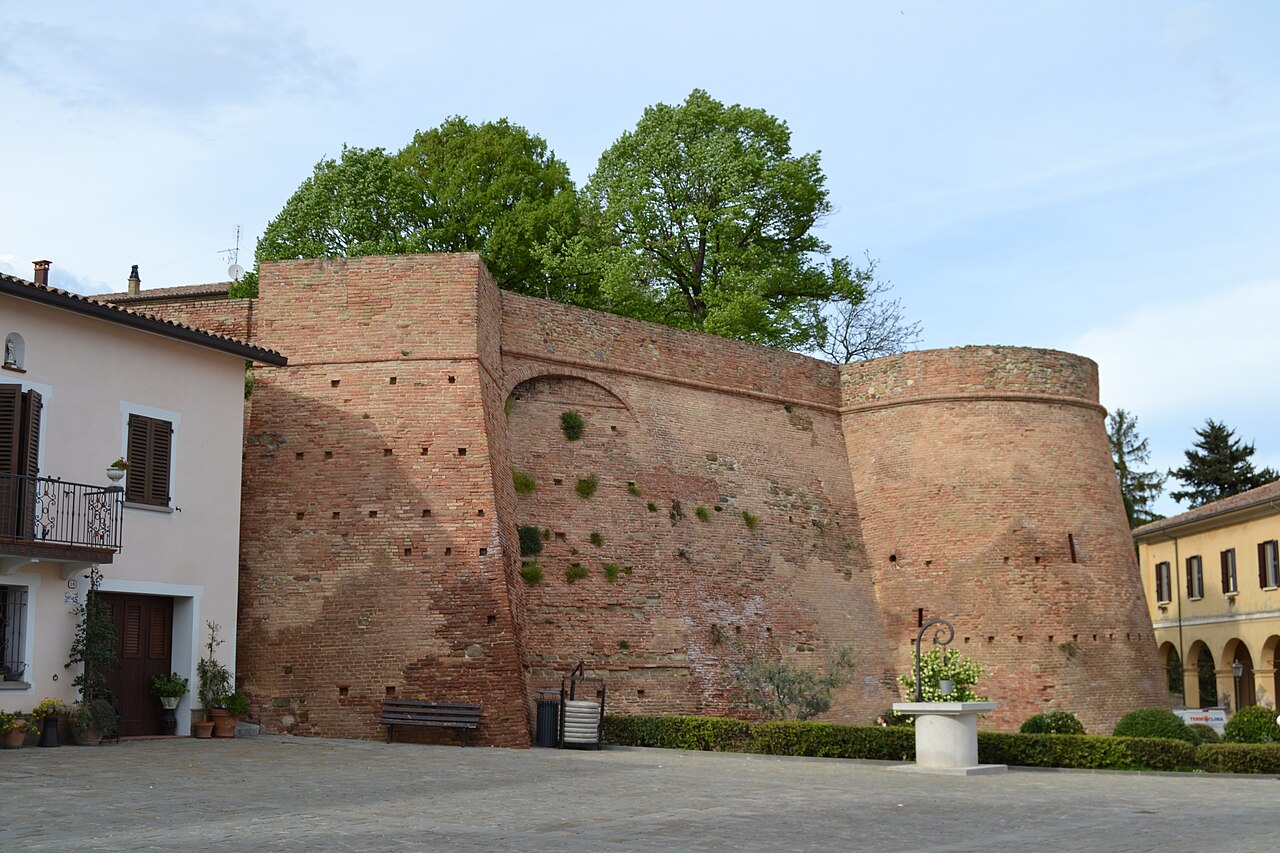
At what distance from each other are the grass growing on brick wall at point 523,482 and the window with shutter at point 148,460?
20.6 feet

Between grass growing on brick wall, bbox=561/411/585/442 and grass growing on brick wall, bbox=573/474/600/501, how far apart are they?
2.72 feet

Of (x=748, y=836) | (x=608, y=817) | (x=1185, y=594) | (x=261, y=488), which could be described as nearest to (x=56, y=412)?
(x=261, y=488)

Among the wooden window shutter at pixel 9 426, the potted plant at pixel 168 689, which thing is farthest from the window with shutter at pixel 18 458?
the potted plant at pixel 168 689

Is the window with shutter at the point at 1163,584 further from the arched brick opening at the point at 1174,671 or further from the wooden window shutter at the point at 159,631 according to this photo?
the wooden window shutter at the point at 159,631

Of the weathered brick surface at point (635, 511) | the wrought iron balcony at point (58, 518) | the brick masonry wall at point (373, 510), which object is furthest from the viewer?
the weathered brick surface at point (635, 511)

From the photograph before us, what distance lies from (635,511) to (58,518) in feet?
35.3

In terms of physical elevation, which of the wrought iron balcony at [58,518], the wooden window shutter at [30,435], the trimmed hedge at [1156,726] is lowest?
the trimmed hedge at [1156,726]

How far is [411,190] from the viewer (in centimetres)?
3600

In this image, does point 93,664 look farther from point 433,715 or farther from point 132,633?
point 433,715

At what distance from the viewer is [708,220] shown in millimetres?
35906

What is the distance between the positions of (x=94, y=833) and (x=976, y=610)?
20968mm

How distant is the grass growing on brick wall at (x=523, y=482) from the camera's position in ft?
78.2

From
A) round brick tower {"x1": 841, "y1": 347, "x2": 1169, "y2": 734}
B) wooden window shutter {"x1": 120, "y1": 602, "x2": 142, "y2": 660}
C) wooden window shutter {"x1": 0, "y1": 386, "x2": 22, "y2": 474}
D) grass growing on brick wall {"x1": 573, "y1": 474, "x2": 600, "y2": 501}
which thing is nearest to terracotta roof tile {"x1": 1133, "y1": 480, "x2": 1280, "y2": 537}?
round brick tower {"x1": 841, "y1": 347, "x2": 1169, "y2": 734}

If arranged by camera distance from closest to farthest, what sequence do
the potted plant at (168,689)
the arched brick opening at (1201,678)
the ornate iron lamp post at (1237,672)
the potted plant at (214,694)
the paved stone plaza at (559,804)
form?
1. the paved stone plaza at (559,804)
2. the potted plant at (168,689)
3. the potted plant at (214,694)
4. the ornate iron lamp post at (1237,672)
5. the arched brick opening at (1201,678)
